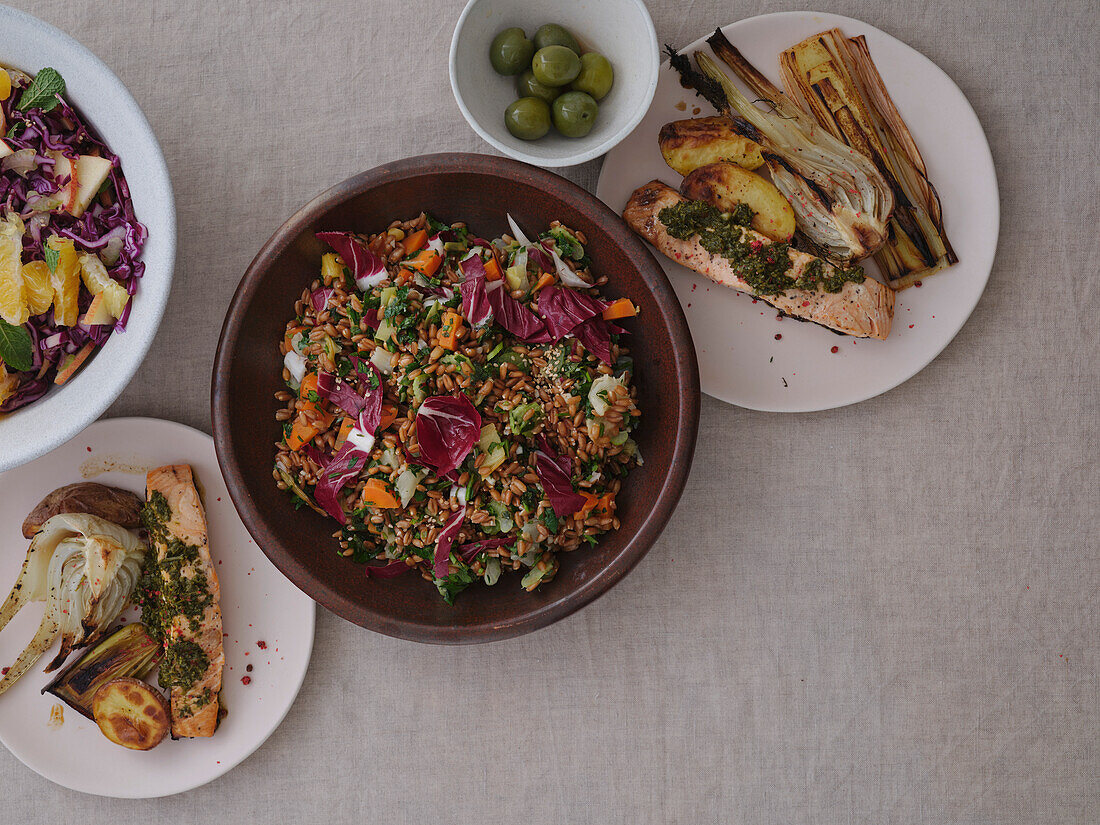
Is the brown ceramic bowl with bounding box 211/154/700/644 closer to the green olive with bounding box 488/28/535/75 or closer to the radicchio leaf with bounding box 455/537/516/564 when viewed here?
the radicchio leaf with bounding box 455/537/516/564

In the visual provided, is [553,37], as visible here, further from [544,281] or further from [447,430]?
[447,430]

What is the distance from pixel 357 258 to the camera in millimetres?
1714

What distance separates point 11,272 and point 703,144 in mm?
1579

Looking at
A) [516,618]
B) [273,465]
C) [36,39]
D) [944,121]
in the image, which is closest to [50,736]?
[273,465]

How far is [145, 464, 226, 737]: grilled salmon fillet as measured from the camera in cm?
184

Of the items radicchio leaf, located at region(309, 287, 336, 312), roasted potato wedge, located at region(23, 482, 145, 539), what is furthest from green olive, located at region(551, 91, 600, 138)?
roasted potato wedge, located at region(23, 482, 145, 539)

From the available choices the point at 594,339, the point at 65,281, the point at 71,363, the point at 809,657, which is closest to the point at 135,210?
the point at 65,281

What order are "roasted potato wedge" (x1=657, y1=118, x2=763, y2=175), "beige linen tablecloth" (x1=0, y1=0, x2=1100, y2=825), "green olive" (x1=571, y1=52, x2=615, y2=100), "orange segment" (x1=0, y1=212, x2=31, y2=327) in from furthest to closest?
"beige linen tablecloth" (x1=0, y1=0, x2=1100, y2=825) → "roasted potato wedge" (x1=657, y1=118, x2=763, y2=175) → "green olive" (x1=571, y1=52, x2=615, y2=100) → "orange segment" (x1=0, y1=212, x2=31, y2=327)

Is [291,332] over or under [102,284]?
under

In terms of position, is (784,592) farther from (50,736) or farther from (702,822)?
(50,736)

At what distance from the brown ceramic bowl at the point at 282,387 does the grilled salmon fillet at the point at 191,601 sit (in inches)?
11.4

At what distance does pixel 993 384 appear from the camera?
79.0 inches

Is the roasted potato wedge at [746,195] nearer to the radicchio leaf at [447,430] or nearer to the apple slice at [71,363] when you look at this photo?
the radicchio leaf at [447,430]

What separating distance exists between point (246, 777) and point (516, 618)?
3.28 ft
